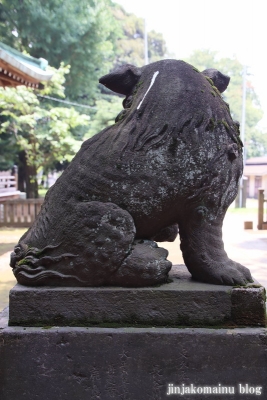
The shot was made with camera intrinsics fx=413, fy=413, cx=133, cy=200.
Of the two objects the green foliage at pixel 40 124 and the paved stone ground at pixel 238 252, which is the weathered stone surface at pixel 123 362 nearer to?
the paved stone ground at pixel 238 252

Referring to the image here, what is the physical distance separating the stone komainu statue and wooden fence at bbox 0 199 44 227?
8931mm

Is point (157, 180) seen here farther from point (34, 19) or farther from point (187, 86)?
point (34, 19)

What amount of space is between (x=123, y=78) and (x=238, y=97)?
27.9 metres

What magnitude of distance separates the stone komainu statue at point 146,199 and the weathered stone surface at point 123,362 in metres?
0.26

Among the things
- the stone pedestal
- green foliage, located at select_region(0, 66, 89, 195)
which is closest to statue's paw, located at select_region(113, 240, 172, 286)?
the stone pedestal

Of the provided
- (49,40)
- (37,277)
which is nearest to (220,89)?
(37,277)

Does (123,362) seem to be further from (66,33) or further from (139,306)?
(66,33)

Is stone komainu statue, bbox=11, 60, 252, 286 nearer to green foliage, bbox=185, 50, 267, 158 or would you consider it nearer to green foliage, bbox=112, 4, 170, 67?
green foliage, bbox=112, 4, 170, 67

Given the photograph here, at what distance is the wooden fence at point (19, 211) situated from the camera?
427 inches

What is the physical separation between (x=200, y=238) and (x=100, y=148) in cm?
69

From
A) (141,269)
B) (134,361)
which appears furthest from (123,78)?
(134,361)

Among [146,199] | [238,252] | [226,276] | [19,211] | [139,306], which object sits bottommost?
[238,252]

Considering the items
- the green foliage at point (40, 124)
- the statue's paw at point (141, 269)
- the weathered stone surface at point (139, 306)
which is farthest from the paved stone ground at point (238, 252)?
the green foliage at point (40, 124)

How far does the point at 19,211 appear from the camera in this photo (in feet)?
35.7
